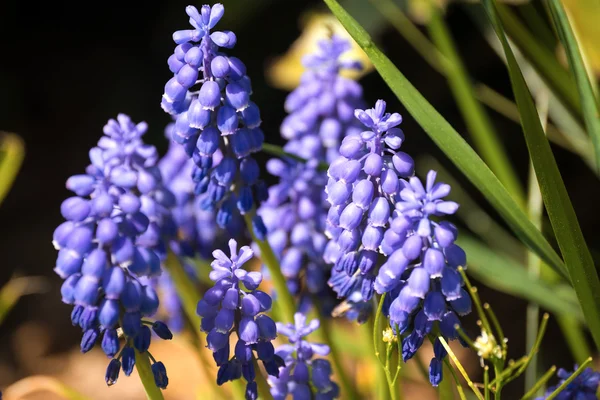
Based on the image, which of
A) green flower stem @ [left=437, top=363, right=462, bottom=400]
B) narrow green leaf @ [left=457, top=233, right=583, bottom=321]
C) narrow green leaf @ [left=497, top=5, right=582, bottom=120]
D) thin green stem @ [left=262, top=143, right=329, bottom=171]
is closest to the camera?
green flower stem @ [left=437, top=363, right=462, bottom=400]

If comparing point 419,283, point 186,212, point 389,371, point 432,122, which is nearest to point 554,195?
point 432,122

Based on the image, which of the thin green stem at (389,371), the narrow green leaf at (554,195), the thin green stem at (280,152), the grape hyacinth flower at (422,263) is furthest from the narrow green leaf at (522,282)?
the grape hyacinth flower at (422,263)

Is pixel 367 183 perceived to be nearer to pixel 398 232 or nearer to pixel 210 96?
pixel 398 232

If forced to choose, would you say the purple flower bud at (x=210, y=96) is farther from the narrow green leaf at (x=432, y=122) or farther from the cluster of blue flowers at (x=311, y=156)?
the cluster of blue flowers at (x=311, y=156)

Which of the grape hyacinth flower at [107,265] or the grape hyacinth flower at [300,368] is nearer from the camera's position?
the grape hyacinth flower at [107,265]

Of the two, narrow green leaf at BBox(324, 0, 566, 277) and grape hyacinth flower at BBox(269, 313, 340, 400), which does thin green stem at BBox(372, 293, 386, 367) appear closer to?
grape hyacinth flower at BBox(269, 313, 340, 400)

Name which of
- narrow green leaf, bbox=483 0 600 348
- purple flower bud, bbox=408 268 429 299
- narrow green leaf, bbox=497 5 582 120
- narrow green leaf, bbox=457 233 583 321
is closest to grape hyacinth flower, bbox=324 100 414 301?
purple flower bud, bbox=408 268 429 299

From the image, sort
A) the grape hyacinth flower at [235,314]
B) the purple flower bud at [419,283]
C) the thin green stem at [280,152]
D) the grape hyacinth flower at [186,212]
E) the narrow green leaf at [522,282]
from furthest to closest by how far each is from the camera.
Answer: the narrow green leaf at [522,282]
the grape hyacinth flower at [186,212]
the thin green stem at [280,152]
the grape hyacinth flower at [235,314]
the purple flower bud at [419,283]
